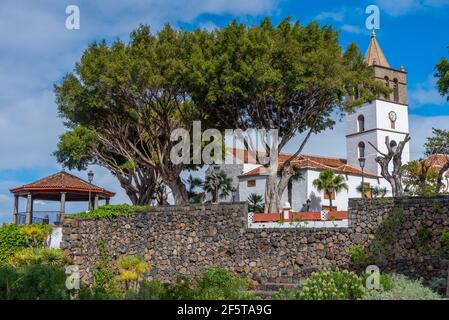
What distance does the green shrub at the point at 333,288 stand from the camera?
9531mm

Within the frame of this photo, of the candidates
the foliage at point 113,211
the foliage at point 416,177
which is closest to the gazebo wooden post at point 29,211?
the foliage at point 113,211

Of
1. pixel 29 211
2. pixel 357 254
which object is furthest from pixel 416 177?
pixel 29 211

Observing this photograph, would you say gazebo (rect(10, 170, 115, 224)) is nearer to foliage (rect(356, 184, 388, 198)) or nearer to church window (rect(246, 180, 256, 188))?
church window (rect(246, 180, 256, 188))

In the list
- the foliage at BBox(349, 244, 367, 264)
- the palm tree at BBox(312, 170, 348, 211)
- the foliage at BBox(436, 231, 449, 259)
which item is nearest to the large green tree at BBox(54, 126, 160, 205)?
the palm tree at BBox(312, 170, 348, 211)

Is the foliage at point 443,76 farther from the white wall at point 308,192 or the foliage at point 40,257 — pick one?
the white wall at point 308,192

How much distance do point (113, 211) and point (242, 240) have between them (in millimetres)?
5072

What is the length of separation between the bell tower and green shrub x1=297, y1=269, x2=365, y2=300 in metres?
38.1

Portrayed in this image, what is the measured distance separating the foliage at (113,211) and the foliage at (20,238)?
1.95m

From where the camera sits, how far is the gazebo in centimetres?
2572

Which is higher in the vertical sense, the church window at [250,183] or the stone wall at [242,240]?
the church window at [250,183]

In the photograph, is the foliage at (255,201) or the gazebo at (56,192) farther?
the foliage at (255,201)

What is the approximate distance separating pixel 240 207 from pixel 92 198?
10.9 meters

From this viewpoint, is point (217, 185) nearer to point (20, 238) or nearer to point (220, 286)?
point (20, 238)
